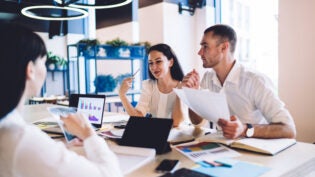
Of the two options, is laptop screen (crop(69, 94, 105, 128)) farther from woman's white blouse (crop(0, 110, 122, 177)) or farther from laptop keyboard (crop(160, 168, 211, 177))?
woman's white blouse (crop(0, 110, 122, 177))

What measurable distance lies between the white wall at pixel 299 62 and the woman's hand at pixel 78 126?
6.98 ft

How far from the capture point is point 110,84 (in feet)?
14.8

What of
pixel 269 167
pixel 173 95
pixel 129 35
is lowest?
pixel 269 167

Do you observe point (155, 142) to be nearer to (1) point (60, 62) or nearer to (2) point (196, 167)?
(2) point (196, 167)

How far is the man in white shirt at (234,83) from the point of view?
163 centimetres

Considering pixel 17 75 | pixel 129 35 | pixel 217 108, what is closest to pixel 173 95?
pixel 217 108

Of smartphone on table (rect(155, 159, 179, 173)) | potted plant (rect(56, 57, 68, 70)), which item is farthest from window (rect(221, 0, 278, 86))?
potted plant (rect(56, 57, 68, 70))

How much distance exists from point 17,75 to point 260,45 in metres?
3.85

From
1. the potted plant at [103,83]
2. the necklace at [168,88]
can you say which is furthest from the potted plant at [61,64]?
the necklace at [168,88]

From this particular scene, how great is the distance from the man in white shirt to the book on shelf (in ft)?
0.66

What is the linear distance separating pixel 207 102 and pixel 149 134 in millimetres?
308

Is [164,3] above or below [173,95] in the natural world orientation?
above

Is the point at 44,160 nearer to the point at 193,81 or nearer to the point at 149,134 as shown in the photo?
the point at 149,134

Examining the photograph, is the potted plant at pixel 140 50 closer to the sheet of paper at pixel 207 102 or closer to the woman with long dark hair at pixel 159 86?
the woman with long dark hair at pixel 159 86
